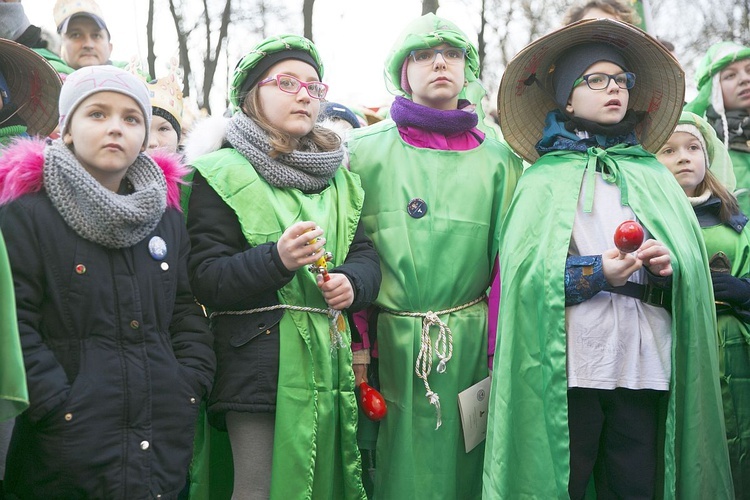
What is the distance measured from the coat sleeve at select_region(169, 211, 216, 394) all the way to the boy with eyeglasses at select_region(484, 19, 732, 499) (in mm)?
1266

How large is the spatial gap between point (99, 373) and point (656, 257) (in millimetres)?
2171

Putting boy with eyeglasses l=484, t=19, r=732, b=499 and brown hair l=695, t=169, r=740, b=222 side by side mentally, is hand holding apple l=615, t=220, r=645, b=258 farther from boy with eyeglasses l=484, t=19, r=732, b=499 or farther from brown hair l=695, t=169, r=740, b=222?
brown hair l=695, t=169, r=740, b=222

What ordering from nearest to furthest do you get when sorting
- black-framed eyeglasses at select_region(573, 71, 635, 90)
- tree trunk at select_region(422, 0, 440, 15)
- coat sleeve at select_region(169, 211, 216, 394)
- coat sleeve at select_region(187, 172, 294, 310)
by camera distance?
coat sleeve at select_region(169, 211, 216, 394) < coat sleeve at select_region(187, 172, 294, 310) < black-framed eyeglasses at select_region(573, 71, 635, 90) < tree trunk at select_region(422, 0, 440, 15)

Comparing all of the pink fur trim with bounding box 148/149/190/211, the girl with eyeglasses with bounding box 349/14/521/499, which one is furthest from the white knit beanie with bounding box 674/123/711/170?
the pink fur trim with bounding box 148/149/190/211

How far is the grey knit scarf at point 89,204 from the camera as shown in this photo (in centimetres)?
299

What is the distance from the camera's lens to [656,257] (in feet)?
11.6

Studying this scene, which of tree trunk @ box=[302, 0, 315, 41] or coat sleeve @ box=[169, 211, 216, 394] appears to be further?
tree trunk @ box=[302, 0, 315, 41]

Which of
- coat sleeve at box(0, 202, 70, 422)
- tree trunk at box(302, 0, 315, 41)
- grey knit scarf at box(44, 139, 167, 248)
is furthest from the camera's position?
tree trunk at box(302, 0, 315, 41)

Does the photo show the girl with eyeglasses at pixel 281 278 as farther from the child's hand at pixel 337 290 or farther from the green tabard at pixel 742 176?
the green tabard at pixel 742 176

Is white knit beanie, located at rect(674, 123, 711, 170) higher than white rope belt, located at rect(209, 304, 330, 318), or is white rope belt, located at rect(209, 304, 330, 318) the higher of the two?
white knit beanie, located at rect(674, 123, 711, 170)

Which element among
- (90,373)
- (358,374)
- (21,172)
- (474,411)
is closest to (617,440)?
(474,411)

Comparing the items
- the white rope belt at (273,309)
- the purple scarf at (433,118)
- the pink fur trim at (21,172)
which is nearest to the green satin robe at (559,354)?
the purple scarf at (433,118)


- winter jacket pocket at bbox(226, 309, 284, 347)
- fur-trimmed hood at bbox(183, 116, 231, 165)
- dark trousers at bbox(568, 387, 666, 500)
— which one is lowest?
dark trousers at bbox(568, 387, 666, 500)

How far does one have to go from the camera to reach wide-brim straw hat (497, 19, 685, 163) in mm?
4113
